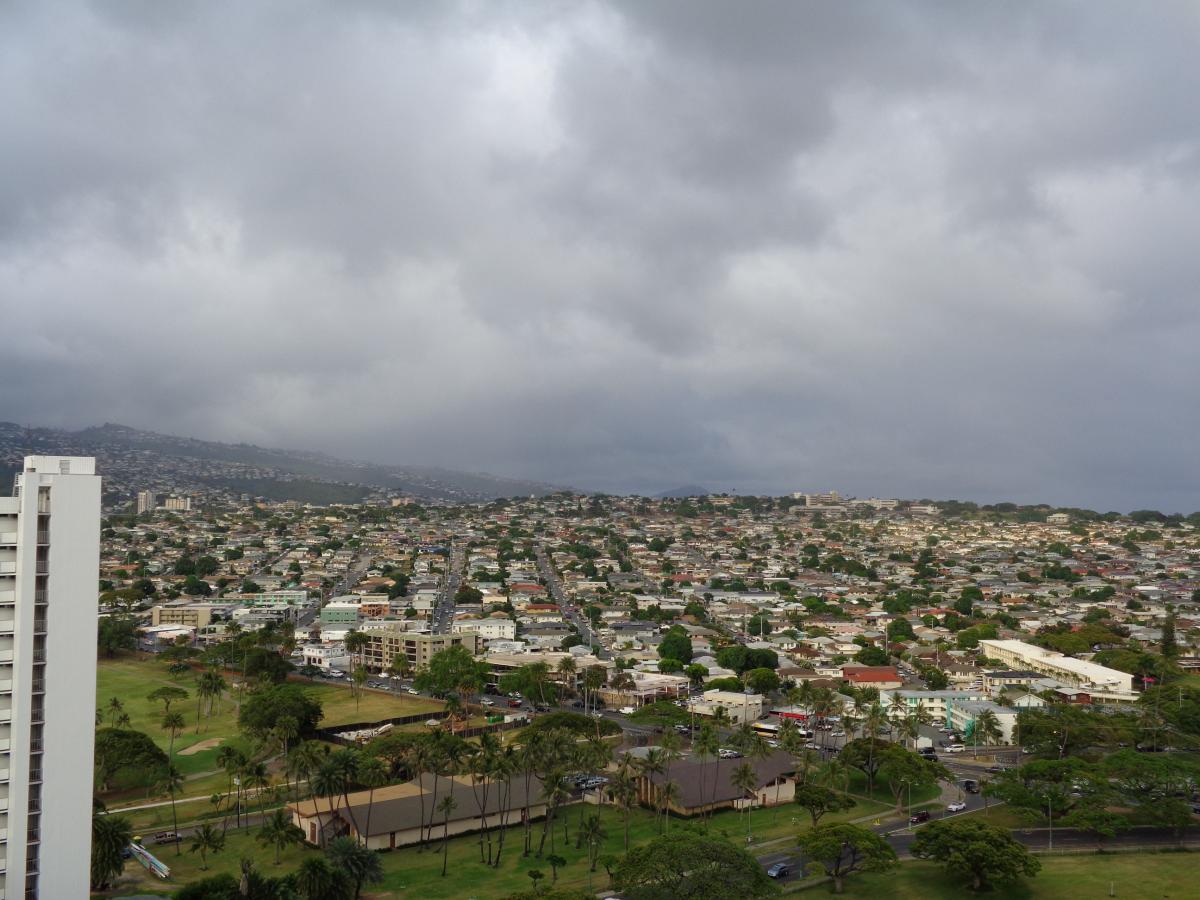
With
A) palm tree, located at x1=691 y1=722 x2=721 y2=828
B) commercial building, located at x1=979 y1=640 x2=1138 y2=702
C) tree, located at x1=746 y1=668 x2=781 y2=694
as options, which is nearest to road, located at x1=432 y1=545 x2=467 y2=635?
tree, located at x1=746 y1=668 x2=781 y2=694

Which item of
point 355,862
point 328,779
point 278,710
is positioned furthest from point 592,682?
point 355,862

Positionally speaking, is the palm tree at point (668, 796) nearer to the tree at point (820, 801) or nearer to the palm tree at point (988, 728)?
the tree at point (820, 801)

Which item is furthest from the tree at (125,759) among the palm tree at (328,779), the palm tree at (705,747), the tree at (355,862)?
the palm tree at (705,747)

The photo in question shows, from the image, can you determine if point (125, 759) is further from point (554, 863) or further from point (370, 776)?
point (554, 863)

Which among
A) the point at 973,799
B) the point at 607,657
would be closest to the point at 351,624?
the point at 607,657

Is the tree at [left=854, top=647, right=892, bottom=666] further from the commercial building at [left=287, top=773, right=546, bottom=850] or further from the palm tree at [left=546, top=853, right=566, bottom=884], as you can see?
the palm tree at [left=546, top=853, right=566, bottom=884]

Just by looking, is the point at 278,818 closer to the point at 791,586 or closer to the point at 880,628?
the point at 880,628
